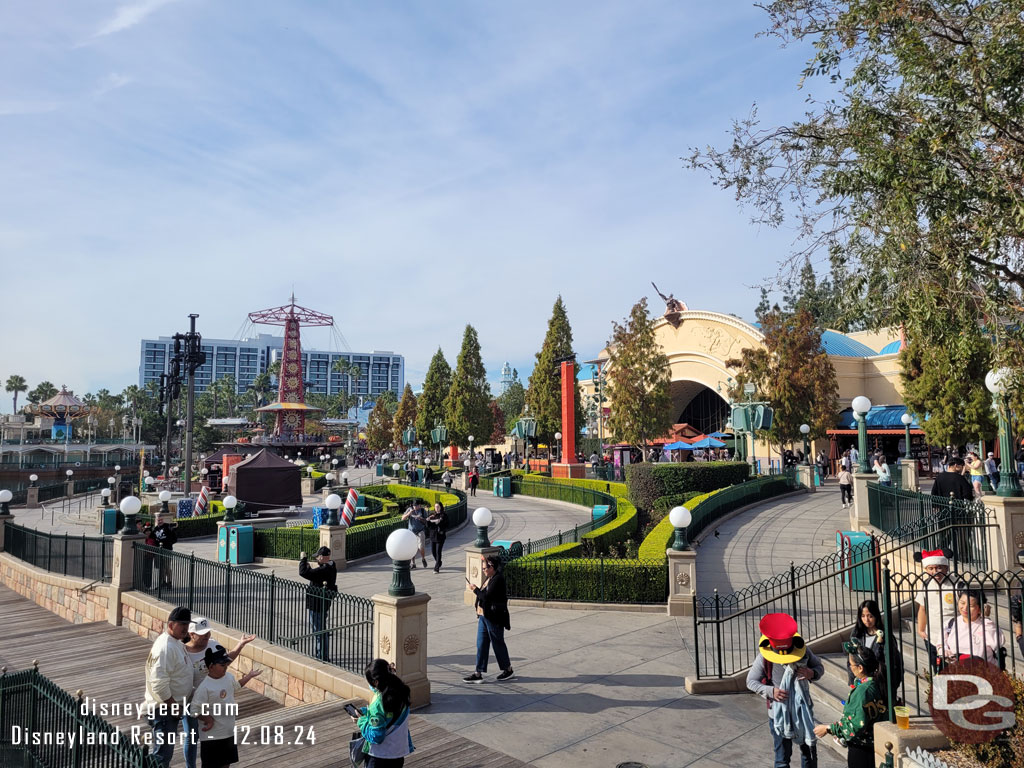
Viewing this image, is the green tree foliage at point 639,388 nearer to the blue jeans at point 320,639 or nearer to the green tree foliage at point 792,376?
the green tree foliage at point 792,376

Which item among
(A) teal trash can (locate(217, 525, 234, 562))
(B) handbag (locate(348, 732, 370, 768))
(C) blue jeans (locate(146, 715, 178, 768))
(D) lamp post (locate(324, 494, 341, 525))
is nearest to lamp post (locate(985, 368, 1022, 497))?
(B) handbag (locate(348, 732, 370, 768))

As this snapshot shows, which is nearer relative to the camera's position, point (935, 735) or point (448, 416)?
point (935, 735)

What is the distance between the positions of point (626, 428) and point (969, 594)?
99.5 feet

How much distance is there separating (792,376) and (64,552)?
30.6 metres

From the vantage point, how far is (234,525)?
19031 millimetres

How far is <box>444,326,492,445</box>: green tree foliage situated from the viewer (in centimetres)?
5481

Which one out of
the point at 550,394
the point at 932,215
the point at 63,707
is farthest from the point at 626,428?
the point at 63,707

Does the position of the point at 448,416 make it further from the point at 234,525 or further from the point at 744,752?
the point at 744,752

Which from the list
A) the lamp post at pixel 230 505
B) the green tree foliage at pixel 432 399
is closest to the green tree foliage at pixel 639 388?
the lamp post at pixel 230 505

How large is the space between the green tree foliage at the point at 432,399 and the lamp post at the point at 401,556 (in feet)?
177

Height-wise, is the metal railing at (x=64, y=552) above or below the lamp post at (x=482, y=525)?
below

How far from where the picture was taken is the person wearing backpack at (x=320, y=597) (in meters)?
8.60

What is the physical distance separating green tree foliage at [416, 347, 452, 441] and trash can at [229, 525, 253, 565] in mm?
42497

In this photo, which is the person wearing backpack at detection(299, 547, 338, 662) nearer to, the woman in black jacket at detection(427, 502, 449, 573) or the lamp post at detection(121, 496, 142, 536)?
the lamp post at detection(121, 496, 142, 536)
